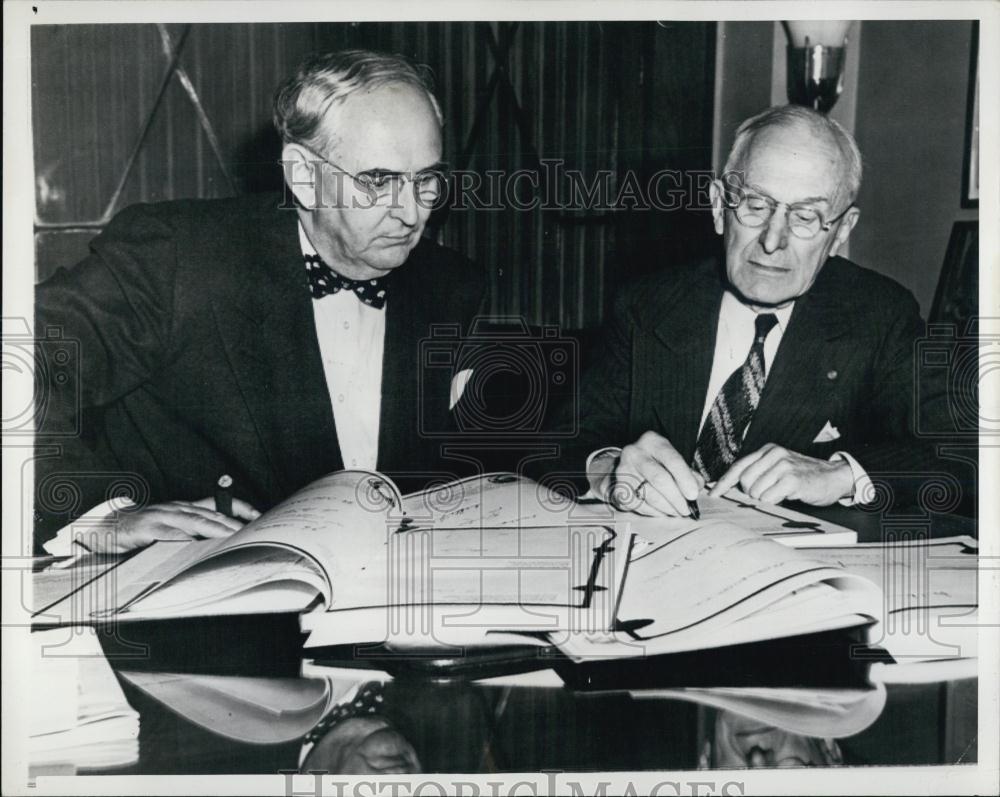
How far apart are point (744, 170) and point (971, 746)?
95 cm

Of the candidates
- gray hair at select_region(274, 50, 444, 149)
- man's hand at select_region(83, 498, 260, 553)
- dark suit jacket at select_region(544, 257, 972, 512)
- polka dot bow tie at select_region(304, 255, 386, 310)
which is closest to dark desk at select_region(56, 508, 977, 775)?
man's hand at select_region(83, 498, 260, 553)

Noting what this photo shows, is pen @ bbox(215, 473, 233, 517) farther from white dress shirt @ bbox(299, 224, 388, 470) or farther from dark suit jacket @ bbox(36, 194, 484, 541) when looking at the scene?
white dress shirt @ bbox(299, 224, 388, 470)

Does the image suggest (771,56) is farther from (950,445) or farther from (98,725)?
(98,725)

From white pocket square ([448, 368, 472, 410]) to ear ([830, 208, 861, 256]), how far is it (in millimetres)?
615

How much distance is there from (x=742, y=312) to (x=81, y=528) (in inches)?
43.3

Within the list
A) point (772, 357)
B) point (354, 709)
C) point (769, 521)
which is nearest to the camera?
point (354, 709)

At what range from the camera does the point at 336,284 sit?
5.25 ft

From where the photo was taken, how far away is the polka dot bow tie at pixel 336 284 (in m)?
1.59

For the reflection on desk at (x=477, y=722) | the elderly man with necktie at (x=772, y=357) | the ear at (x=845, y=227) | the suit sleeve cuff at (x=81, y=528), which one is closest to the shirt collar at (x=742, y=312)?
the elderly man with necktie at (x=772, y=357)

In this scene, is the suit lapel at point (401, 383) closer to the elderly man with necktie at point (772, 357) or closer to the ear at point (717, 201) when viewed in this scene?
the elderly man with necktie at point (772, 357)

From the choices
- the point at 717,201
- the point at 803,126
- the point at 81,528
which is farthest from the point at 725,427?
the point at 81,528

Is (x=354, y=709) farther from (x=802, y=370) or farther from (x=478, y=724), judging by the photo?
(x=802, y=370)

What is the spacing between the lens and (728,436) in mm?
1627

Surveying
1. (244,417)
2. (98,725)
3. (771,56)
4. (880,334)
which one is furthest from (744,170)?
(98,725)
